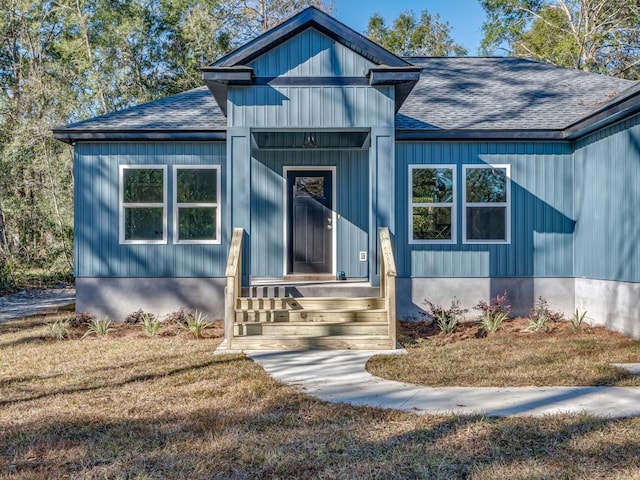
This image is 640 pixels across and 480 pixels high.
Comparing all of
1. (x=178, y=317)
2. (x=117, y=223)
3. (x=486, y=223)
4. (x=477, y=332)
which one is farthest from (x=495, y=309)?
(x=117, y=223)

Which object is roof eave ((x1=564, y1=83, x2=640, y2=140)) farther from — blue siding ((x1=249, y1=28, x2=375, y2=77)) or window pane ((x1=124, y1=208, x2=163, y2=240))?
window pane ((x1=124, y1=208, x2=163, y2=240))

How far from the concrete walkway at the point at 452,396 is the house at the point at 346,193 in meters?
1.59

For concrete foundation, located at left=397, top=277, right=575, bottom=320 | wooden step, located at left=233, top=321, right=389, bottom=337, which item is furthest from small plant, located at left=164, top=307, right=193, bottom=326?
concrete foundation, located at left=397, top=277, right=575, bottom=320

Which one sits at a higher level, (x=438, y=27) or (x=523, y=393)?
(x=438, y=27)

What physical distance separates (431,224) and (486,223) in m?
0.95

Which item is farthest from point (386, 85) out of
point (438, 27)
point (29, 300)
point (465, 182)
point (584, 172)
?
point (438, 27)

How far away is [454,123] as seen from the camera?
9.48m

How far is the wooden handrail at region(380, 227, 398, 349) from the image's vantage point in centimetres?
689

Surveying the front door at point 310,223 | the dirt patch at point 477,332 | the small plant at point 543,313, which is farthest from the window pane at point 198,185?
the small plant at point 543,313

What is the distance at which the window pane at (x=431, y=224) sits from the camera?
9.37 meters

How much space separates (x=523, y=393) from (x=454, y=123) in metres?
5.71

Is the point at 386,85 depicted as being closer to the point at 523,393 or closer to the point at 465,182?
the point at 465,182

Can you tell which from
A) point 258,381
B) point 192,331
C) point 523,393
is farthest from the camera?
point 192,331

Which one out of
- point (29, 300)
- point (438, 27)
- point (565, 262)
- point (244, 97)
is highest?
point (438, 27)
